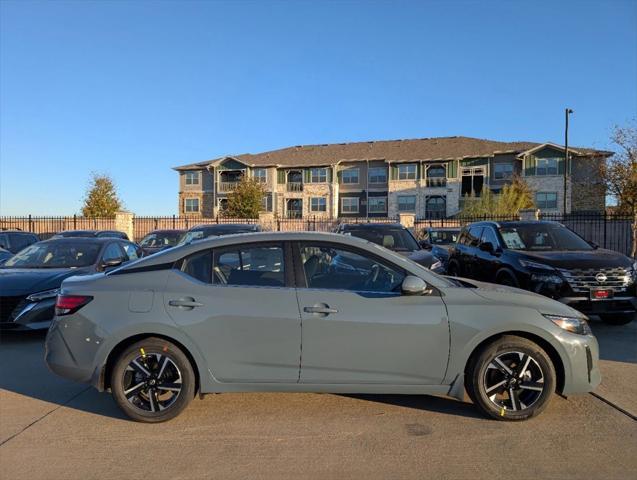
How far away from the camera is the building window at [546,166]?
4566cm

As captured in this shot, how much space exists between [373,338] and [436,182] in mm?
47382

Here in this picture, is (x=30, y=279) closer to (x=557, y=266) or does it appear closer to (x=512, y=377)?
(x=512, y=377)

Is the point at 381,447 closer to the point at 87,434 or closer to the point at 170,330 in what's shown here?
the point at 170,330

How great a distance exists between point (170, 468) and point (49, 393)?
7.68 ft

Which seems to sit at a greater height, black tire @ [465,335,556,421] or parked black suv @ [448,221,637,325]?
parked black suv @ [448,221,637,325]

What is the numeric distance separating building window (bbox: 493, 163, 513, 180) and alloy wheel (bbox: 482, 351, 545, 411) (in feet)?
153

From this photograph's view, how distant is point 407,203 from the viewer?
5022 cm

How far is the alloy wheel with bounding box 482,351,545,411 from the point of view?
4.07 metres

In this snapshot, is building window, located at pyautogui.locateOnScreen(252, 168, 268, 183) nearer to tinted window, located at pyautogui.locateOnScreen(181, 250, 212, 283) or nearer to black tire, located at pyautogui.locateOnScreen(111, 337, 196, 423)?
tinted window, located at pyautogui.locateOnScreen(181, 250, 212, 283)

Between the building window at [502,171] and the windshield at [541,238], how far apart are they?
4131 cm

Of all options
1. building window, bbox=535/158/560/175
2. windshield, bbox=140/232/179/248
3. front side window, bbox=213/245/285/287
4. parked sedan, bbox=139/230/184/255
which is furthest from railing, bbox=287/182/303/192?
front side window, bbox=213/245/285/287

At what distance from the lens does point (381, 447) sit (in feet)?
12.1

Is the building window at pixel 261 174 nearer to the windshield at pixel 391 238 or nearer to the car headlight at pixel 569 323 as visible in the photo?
the windshield at pixel 391 238

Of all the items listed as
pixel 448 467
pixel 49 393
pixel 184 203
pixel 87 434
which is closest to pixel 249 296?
pixel 87 434
